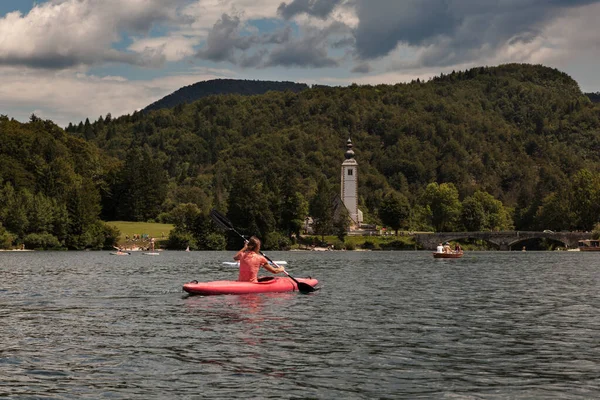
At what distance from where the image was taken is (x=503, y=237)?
7160 inches

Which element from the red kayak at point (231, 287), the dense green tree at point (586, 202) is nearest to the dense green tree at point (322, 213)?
the dense green tree at point (586, 202)

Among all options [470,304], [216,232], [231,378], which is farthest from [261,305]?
[216,232]

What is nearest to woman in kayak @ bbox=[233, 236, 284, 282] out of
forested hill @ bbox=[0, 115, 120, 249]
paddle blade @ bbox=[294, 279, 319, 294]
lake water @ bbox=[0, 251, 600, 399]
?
lake water @ bbox=[0, 251, 600, 399]

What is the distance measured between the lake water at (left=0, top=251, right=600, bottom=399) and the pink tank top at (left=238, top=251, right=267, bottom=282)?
109 centimetres

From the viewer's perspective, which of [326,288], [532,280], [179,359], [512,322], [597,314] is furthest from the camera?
[532,280]

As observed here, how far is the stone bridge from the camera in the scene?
17275cm

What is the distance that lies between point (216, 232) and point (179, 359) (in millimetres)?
136300

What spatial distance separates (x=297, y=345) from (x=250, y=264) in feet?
50.7

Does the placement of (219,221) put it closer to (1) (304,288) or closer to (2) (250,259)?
(1) (304,288)

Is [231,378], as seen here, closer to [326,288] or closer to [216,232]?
[326,288]

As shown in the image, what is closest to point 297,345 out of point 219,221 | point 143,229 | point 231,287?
point 231,287

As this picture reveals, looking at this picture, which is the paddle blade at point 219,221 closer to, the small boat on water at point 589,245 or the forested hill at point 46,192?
the forested hill at point 46,192

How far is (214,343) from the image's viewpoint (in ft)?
90.0

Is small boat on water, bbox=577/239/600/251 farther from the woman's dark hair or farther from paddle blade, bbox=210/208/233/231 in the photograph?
the woman's dark hair
